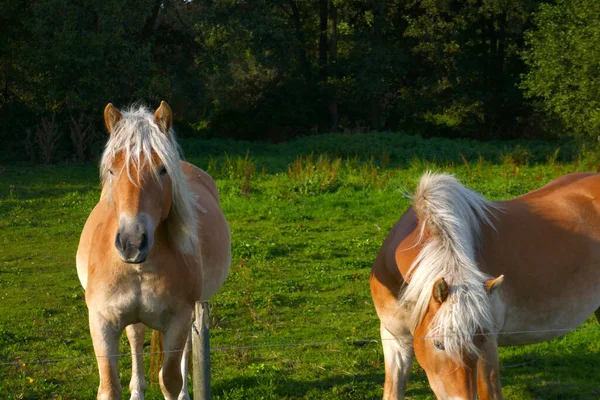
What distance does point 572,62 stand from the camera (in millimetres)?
19906

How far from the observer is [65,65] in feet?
64.7

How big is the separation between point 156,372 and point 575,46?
17.9 meters

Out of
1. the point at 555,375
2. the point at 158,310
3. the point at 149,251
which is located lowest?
the point at 555,375

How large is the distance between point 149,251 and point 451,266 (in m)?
1.52

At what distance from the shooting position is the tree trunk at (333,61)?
29.2 m

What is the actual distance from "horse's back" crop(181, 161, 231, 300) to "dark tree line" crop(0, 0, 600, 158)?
1354 centimetres

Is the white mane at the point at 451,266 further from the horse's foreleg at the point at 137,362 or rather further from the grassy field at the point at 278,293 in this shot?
the horse's foreleg at the point at 137,362

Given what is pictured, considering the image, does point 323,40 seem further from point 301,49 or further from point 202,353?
point 202,353

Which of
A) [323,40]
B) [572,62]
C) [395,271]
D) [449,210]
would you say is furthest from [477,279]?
[323,40]

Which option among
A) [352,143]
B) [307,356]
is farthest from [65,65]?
[307,356]

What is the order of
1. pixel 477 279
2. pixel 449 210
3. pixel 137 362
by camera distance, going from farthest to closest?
pixel 137 362
pixel 449 210
pixel 477 279

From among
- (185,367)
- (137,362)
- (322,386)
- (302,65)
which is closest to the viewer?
(137,362)

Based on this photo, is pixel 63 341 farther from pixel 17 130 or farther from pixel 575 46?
pixel 575 46

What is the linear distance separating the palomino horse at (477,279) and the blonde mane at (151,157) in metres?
1.20
